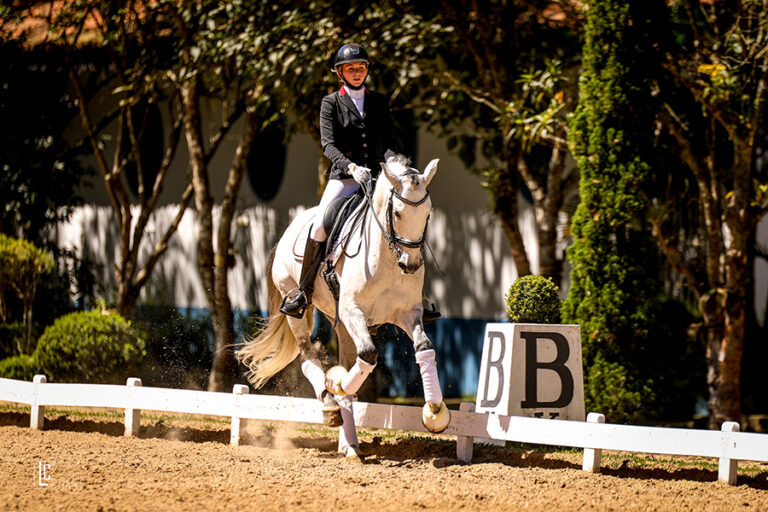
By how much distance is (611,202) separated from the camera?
385 inches

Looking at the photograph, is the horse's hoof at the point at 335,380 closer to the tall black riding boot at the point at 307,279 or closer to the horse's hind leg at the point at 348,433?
the horse's hind leg at the point at 348,433

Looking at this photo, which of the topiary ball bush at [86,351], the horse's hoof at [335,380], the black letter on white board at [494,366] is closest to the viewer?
the horse's hoof at [335,380]

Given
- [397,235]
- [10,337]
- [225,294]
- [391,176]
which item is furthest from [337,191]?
[10,337]

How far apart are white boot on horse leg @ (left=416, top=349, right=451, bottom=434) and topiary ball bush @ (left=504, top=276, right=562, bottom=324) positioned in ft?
5.40

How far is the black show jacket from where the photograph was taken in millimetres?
7723

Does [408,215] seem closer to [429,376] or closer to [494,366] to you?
[429,376]

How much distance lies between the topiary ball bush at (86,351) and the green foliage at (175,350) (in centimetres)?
73

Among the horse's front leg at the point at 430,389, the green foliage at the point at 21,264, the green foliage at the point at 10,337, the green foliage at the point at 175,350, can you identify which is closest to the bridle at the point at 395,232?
the horse's front leg at the point at 430,389

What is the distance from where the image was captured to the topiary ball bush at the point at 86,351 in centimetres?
1194

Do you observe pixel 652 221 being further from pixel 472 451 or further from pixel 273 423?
pixel 273 423

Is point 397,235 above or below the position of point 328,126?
below

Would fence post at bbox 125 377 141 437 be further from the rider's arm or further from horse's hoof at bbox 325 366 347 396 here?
the rider's arm

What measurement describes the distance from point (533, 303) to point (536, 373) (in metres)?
0.71

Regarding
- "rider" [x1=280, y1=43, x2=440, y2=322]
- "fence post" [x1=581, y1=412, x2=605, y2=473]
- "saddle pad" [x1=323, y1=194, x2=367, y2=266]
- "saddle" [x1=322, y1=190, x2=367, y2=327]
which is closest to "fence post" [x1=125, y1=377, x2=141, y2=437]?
"rider" [x1=280, y1=43, x2=440, y2=322]
